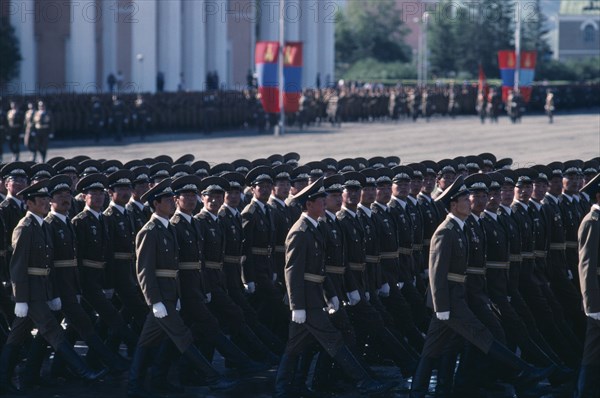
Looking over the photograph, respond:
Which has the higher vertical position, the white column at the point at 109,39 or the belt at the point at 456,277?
the white column at the point at 109,39

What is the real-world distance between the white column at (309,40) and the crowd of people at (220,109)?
1482 centimetres

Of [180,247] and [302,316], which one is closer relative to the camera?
[302,316]

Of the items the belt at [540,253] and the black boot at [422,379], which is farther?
the belt at [540,253]

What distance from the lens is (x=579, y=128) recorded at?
44.6 metres

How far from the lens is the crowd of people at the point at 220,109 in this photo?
3719 cm

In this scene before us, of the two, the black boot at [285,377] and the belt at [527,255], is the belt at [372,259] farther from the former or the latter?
the black boot at [285,377]

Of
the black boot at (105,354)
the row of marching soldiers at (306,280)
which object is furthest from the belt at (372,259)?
the black boot at (105,354)

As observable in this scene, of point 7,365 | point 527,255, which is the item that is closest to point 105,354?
point 7,365

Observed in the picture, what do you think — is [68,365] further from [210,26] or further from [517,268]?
[210,26]

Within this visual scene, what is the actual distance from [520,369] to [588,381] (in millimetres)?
523

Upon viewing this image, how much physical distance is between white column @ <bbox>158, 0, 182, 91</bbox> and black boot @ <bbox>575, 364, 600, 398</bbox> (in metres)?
48.3

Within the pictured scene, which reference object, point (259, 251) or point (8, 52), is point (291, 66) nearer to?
→ point (8, 52)

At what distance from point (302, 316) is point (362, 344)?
5.14ft

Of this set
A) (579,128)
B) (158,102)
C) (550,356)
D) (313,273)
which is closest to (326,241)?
(313,273)
